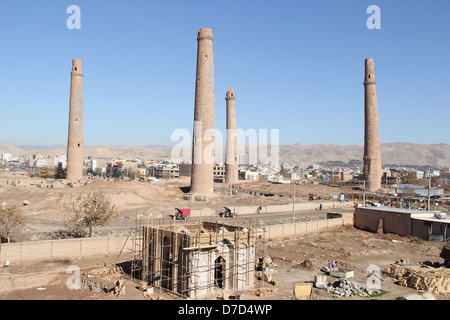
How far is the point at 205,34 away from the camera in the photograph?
132 feet

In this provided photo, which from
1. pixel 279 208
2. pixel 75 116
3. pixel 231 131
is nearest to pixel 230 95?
pixel 231 131

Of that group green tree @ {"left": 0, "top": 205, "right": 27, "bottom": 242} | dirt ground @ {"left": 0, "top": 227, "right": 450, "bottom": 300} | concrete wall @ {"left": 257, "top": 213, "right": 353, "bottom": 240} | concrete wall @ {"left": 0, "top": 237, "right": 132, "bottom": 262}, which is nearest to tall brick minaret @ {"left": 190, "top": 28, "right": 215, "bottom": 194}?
concrete wall @ {"left": 257, "top": 213, "right": 353, "bottom": 240}

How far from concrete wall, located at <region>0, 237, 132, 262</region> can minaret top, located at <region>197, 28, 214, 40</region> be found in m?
24.5

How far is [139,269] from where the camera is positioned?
17.7 meters

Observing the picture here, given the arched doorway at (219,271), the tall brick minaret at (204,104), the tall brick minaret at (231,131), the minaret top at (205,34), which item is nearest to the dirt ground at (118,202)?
the tall brick minaret at (204,104)

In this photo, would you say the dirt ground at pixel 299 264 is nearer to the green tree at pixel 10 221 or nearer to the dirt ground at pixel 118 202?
the green tree at pixel 10 221

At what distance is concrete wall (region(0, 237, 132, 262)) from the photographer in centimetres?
1908

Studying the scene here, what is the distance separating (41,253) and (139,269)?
5795 mm

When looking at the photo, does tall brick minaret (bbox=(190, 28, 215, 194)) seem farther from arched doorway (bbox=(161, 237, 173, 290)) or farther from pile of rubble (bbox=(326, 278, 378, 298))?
pile of rubble (bbox=(326, 278, 378, 298))

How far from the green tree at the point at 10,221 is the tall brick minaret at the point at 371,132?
144 feet

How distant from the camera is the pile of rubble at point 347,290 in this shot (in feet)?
53.0

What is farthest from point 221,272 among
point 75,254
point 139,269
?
point 75,254

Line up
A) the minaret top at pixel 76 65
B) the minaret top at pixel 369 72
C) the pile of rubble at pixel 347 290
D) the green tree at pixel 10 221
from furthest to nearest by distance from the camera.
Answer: the minaret top at pixel 369 72
the minaret top at pixel 76 65
the green tree at pixel 10 221
the pile of rubble at pixel 347 290
